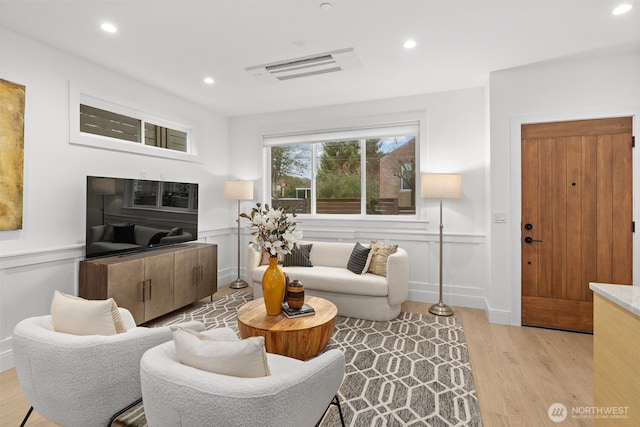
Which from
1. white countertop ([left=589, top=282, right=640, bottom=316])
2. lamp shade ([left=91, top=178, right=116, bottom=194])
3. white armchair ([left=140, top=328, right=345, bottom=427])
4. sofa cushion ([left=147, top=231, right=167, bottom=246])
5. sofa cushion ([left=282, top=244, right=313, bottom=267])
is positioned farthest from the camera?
sofa cushion ([left=282, top=244, right=313, bottom=267])

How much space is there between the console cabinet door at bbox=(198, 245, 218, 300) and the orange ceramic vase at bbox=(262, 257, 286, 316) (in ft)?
5.58

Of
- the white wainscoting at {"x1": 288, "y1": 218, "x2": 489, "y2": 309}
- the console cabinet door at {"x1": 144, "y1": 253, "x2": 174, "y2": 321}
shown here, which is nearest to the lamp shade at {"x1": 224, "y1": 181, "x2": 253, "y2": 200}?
the console cabinet door at {"x1": 144, "y1": 253, "x2": 174, "y2": 321}

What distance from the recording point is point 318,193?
4.84 m

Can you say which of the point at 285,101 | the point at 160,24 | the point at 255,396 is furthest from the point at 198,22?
the point at 255,396

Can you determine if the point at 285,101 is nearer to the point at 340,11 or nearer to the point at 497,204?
the point at 340,11

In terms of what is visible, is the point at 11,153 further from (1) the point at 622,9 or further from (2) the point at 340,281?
(1) the point at 622,9

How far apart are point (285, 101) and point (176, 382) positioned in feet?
13.0

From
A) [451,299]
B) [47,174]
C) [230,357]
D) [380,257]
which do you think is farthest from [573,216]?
[47,174]

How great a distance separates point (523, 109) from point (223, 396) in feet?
12.1

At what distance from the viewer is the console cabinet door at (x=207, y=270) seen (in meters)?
3.86

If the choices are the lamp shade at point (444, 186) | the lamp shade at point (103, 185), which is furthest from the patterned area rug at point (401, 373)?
the lamp shade at point (103, 185)

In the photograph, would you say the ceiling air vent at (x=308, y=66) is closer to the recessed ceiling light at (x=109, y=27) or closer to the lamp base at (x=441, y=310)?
the recessed ceiling light at (x=109, y=27)

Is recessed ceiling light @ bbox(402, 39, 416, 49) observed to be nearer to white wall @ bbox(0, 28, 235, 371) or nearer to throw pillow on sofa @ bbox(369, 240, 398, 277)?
throw pillow on sofa @ bbox(369, 240, 398, 277)

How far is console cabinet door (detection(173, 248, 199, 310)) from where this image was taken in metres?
3.53
